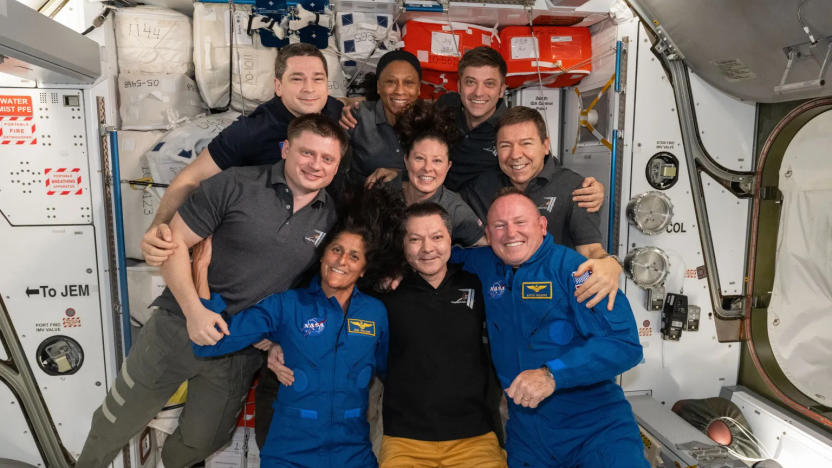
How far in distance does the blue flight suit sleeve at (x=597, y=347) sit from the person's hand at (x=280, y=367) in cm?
129

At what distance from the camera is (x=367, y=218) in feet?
8.89

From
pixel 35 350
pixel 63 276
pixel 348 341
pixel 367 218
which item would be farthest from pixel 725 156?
pixel 35 350

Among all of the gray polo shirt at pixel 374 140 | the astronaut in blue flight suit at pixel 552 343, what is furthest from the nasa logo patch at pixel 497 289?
the gray polo shirt at pixel 374 140

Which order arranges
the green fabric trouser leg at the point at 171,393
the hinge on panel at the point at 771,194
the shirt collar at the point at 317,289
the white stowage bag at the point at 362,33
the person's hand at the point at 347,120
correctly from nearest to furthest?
1. the shirt collar at the point at 317,289
2. the green fabric trouser leg at the point at 171,393
3. the person's hand at the point at 347,120
4. the white stowage bag at the point at 362,33
5. the hinge on panel at the point at 771,194

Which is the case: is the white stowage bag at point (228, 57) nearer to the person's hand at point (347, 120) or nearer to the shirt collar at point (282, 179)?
the person's hand at point (347, 120)

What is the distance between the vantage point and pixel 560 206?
3.19 metres

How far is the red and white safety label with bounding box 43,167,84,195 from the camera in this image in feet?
10.7

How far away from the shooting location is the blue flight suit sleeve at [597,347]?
2.35 meters

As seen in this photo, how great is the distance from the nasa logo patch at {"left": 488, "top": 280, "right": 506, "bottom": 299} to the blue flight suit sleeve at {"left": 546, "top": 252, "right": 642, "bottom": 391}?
1.02 feet

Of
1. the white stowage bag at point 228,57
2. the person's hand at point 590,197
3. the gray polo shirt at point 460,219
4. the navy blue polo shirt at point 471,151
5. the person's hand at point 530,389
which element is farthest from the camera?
the white stowage bag at point 228,57

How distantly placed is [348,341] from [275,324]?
38 cm

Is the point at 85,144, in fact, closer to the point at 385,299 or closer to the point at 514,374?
the point at 385,299

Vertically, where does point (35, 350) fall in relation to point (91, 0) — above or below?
below

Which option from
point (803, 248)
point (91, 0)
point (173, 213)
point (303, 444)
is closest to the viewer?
point (303, 444)
